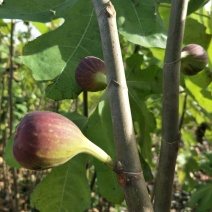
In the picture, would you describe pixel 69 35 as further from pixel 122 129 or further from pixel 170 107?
pixel 122 129

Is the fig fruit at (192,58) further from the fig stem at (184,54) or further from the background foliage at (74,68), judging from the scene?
the background foliage at (74,68)

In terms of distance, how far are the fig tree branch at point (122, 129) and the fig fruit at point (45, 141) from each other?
33mm

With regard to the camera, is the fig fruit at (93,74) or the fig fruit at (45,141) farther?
the fig fruit at (93,74)

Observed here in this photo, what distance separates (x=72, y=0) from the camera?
1.08 meters

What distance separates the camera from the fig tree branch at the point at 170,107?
70 centimetres

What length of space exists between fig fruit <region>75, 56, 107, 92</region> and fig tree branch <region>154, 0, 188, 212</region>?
0.45 ft

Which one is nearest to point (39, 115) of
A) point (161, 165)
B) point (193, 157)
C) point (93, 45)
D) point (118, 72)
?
point (118, 72)

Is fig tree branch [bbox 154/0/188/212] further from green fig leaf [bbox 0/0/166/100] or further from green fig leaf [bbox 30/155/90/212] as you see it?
green fig leaf [bbox 30/155/90/212]

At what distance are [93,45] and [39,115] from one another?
51cm

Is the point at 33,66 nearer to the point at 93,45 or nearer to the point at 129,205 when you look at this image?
the point at 93,45

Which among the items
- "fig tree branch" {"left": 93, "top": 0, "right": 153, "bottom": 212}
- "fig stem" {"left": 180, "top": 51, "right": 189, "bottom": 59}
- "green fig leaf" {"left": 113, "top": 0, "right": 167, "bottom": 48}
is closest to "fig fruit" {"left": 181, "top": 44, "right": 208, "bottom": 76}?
"fig stem" {"left": 180, "top": 51, "right": 189, "bottom": 59}

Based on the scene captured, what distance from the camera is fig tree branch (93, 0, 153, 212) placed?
0.55 metres

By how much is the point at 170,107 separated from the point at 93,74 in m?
0.17

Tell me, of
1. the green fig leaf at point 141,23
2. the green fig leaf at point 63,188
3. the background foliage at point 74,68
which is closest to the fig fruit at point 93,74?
the background foliage at point 74,68
